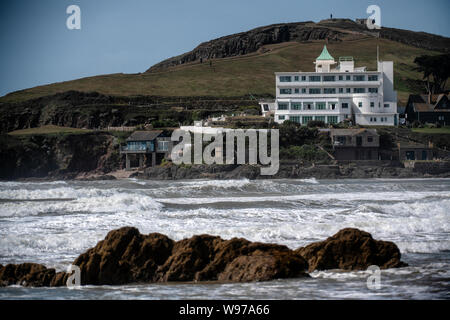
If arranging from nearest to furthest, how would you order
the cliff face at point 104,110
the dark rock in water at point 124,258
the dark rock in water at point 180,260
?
the dark rock in water at point 180,260
the dark rock in water at point 124,258
the cliff face at point 104,110

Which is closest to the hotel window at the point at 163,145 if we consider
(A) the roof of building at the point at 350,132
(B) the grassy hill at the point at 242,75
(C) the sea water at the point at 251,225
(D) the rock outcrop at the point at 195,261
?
(A) the roof of building at the point at 350,132

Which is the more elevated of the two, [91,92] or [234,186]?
[91,92]

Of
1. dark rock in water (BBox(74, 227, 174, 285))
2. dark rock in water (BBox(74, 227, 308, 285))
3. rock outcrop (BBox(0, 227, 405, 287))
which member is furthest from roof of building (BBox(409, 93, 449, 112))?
dark rock in water (BBox(74, 227, 174, 285))

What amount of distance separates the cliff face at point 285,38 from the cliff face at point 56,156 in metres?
75.9

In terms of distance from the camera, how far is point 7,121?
94.3 m

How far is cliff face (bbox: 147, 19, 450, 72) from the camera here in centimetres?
15488

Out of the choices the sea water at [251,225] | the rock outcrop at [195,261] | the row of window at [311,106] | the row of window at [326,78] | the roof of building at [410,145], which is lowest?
the sea water at [251,225]

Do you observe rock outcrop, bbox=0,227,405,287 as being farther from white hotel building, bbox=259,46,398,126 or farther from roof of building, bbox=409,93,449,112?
roof of building, bbox=409,93,449,112

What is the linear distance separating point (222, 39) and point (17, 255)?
476 feet

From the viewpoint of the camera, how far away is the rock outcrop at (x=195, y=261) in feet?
56.2

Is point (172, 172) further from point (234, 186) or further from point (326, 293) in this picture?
point (326, 293)

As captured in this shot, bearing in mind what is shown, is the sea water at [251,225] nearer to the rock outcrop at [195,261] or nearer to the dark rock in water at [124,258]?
the rock outcrop at [195,261]

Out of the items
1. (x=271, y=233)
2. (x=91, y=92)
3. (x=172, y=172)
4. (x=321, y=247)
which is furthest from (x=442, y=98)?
(x=321, y=247)

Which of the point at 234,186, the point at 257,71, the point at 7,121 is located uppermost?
the point at 257,71
